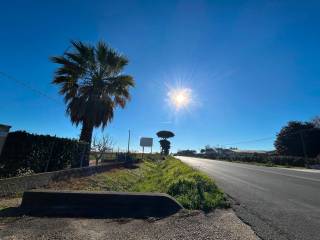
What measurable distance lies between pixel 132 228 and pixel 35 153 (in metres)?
7.83

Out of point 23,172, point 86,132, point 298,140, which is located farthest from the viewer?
point 298,140

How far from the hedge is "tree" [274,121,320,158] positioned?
45.6 m

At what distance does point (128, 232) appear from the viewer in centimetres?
433

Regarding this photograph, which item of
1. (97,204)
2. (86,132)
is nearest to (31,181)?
(97,204)

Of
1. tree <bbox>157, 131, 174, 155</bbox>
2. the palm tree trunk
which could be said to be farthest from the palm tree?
tree <bbox>157, 131, 174, 155</bbox>

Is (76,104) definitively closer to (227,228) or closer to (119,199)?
(119,199)

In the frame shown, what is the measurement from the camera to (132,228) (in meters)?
4.54

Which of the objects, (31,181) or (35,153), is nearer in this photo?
(31,181)

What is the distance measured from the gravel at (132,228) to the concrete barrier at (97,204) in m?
0.35

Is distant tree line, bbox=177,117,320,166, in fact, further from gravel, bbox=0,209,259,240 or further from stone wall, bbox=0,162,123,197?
gravel, bbox=0,209,259,240

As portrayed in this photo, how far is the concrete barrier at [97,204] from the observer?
539 cm

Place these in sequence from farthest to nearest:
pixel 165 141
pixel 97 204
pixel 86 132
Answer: pixel 165 141 < pixel 86 132 < pixel 97 204

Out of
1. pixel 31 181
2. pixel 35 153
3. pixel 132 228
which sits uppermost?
pixel 35 153

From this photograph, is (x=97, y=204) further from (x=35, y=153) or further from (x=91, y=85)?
(x=91, y=85)
